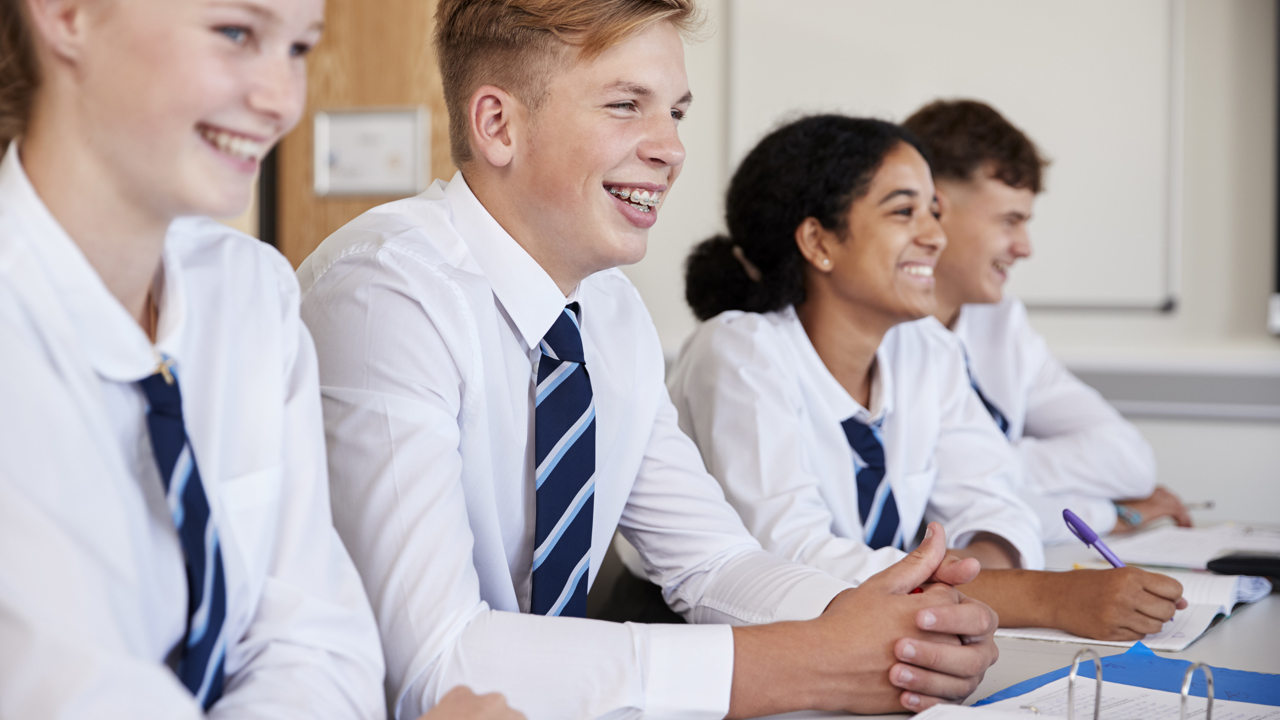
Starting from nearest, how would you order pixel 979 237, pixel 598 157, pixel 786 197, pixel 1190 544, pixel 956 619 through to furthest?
pixel 956 619 < pixel 598 157 < pixel 1190 544 < pixel 786 197 < pixel 979 237

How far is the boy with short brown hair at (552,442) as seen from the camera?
95cm

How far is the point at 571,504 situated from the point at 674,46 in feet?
1.90

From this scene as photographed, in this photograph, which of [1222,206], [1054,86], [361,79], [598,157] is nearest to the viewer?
[598,157]

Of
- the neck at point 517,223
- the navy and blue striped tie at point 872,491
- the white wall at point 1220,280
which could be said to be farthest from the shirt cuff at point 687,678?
the white wall at point 1220,280

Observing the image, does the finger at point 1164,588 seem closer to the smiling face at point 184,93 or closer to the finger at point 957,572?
the finger at point 957,572

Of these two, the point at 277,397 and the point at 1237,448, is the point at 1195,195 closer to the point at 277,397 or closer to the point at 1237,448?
the point at 1237,448

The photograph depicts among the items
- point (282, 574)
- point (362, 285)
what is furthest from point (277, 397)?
point (362, 285)

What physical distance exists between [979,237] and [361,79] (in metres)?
2.28

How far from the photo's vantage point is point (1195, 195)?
10.0 ft

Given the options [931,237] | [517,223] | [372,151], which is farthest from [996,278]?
[372,151]

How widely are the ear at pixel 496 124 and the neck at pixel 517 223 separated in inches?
0.9

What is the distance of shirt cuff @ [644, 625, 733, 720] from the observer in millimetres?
943

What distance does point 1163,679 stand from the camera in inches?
41.3

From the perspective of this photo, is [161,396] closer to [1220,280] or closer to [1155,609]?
A: [1155,609]
